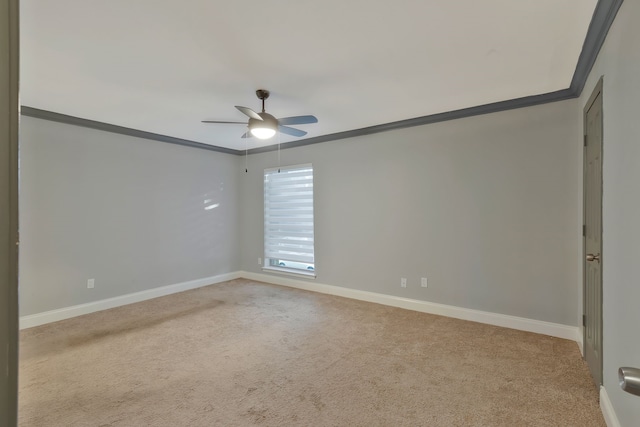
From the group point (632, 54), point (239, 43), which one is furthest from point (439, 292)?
point (239, 43)

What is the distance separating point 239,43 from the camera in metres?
2.26

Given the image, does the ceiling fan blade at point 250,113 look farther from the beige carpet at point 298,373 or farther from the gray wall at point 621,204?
the gray wall at point 621,204

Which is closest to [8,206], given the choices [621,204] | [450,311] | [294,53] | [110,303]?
[294,53]

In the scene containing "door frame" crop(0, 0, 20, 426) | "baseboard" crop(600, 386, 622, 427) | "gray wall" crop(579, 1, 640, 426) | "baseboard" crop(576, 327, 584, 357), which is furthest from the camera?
"baseboard" crop(576, 327, 584, 357)

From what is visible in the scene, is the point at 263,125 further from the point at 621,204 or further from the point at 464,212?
the point at 621,204

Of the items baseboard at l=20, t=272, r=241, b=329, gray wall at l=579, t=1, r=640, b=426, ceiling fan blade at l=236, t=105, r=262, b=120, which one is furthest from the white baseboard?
ceiling fan blade at l=236, t=105, r=262, b=120

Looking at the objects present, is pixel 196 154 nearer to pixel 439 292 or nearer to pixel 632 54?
pixel 439 292

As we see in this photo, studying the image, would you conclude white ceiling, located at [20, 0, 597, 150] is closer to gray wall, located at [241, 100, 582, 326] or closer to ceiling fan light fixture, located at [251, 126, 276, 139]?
ceiling fan light fixture, located at [251, 126, 276, 139]

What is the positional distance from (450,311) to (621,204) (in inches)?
95.4

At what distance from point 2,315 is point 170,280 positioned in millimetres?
5014

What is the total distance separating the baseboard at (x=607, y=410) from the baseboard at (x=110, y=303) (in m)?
4.99

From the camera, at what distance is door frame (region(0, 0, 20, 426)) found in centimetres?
40

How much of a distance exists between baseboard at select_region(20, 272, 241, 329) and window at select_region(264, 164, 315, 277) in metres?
1.10

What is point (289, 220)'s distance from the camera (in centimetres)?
545
